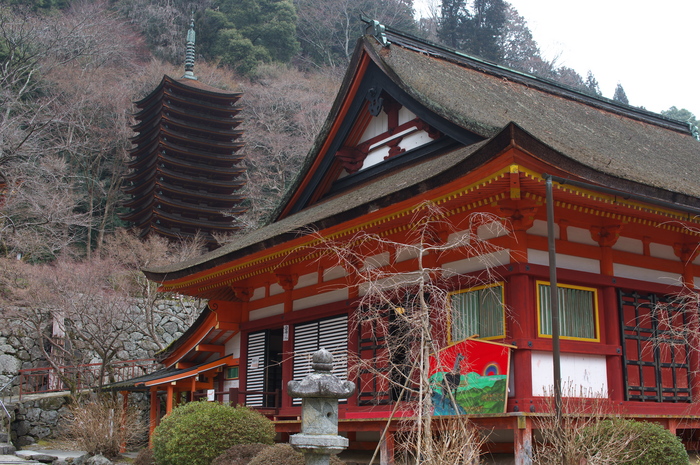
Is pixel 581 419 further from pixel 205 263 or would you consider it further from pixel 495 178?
pixel 205 263

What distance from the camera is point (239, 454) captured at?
10344 millimetres

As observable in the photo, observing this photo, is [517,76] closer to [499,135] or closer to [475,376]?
[475,376]

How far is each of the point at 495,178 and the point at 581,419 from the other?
3.06 metres

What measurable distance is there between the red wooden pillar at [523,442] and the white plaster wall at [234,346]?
324 inches

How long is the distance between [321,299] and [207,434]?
10.5 feet

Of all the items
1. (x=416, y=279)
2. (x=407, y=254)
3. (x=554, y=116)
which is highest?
(x=554, y=116)

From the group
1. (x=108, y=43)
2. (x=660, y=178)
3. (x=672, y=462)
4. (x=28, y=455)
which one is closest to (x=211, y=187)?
(x=108, y=43)

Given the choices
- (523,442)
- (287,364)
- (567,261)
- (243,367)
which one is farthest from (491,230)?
(243,367)

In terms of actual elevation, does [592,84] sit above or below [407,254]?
above

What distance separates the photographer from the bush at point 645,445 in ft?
26.0

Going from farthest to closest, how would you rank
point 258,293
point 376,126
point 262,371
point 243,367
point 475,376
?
point 243,367
point 258,293
point 262,371
point 376,126
point 475,376

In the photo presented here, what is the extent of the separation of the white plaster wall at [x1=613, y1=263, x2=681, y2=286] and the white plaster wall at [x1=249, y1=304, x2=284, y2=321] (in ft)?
21.1

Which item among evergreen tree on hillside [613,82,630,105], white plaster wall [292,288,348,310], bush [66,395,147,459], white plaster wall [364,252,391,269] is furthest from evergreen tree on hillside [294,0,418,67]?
white plaster wall [364,252,391,269]

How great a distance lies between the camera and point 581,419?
8641mm
